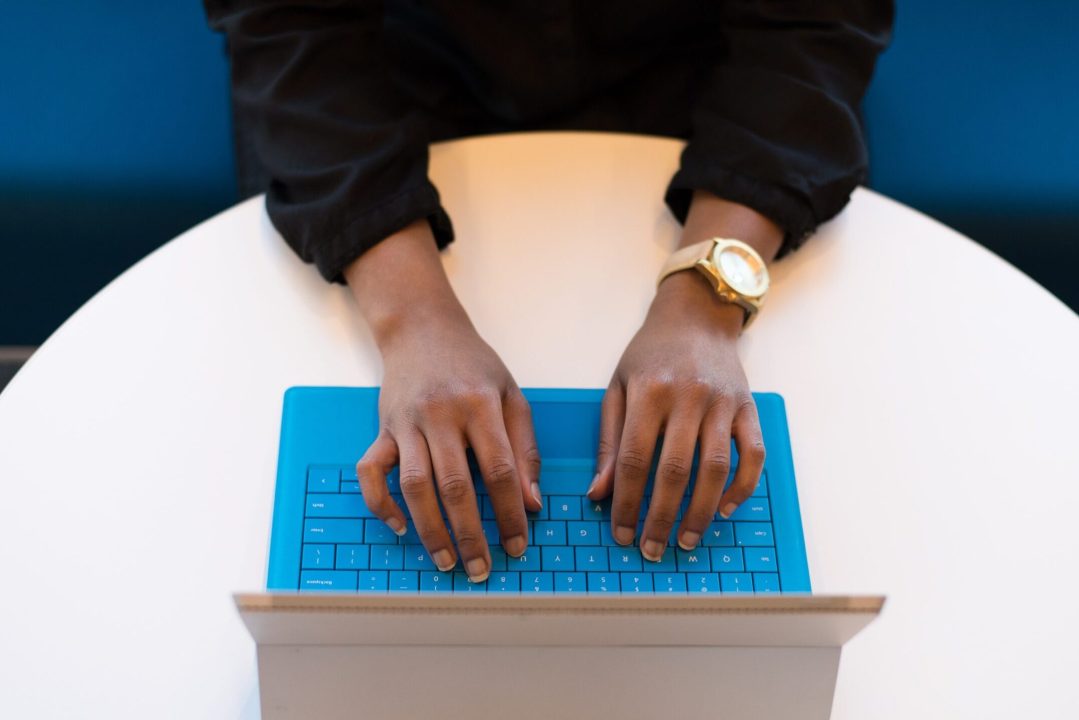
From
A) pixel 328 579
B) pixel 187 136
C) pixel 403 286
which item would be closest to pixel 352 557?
pixel 328 579

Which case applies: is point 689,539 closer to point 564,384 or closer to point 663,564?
point 663,564

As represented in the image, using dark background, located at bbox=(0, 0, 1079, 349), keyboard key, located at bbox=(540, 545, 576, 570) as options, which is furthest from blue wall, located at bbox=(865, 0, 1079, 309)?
keyboard key, located at bbox=(540, 545, 576, 570)

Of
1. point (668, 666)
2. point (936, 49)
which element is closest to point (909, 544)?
point (668, 666)

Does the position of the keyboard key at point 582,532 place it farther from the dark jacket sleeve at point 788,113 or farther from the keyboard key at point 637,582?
the dark jacket sleeve at point 788,113

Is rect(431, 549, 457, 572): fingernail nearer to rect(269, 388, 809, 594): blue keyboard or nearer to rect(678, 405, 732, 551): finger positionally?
rect(269, 388, 809, 594): blue keyboard

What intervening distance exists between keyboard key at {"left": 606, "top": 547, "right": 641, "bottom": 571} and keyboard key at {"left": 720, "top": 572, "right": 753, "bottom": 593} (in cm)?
5

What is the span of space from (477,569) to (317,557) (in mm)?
104

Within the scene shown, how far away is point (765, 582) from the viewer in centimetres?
69

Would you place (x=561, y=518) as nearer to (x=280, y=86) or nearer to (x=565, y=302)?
(x=565, y=302)

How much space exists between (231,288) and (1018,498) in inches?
24.1

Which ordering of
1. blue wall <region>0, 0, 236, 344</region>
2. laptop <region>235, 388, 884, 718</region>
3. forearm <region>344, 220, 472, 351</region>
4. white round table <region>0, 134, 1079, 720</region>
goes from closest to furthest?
laptop <region>235, 388, 884, 718</region> → white round table <region>0, 134, 1079, 720</region> → forearm <region>344, 220, 472, 351</region> → blue wall <region>0, 0, 236, 344</region>

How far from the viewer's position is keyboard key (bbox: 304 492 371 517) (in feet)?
2.35

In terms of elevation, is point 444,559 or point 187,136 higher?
point 187,136

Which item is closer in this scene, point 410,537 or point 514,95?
point 410,537
